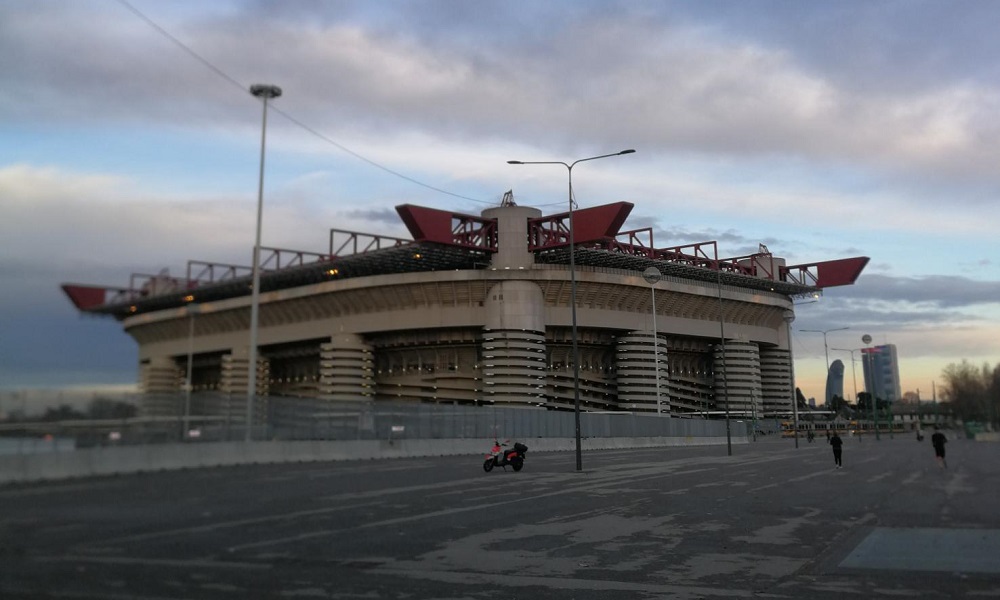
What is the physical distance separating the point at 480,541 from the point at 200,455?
13.6m

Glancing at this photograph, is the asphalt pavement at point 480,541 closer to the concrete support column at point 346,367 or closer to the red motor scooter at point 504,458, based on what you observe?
the red motor scooter at point 504,458

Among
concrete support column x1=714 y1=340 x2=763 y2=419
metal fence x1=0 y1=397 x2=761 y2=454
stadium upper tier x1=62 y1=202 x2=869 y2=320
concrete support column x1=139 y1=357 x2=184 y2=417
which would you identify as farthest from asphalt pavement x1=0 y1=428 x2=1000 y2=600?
concrete support column x1=714 y1=340 x2=763 y2=419

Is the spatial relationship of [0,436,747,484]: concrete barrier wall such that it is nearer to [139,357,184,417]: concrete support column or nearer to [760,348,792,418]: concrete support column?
[139,357,184,417]: concrete support column

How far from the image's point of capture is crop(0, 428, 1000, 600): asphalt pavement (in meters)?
7.79

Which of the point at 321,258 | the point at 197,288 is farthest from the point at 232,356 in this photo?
the point at 197,288

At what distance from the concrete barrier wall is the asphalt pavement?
466 millimetres

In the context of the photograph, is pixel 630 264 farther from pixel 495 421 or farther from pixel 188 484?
pixel 188 484

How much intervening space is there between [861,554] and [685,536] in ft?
8.74

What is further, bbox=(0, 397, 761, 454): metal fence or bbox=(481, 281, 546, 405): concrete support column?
bbox=(481, 281, 546, 405): concrete support column

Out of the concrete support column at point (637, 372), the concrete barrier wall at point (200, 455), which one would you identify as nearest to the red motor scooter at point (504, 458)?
the concrete barrier wall at point (200, 455)

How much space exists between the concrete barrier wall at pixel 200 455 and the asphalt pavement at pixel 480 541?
1.53ft

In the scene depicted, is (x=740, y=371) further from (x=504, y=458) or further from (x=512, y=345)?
(x=504, y=458)

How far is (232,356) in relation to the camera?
57594 mm

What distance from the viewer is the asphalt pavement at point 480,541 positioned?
307 inches
